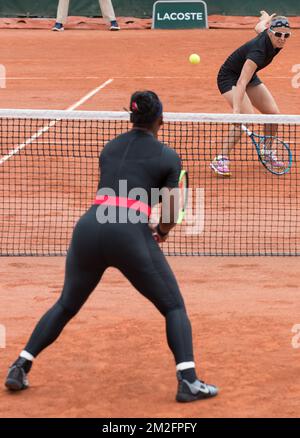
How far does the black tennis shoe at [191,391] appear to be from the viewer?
20.9 ft

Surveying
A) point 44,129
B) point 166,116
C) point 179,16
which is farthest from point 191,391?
point 179,16

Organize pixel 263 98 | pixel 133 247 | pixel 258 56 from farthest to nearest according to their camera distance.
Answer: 1. pixel 263 98
2. pixel 258 56
3. pixel 133 247

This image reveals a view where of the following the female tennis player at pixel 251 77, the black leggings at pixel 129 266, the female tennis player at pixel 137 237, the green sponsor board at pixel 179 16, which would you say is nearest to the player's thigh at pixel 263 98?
the female tennis player at pixel 251 77

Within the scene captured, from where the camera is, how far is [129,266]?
6.26 meters

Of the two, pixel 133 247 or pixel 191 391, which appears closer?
pixel 133 247

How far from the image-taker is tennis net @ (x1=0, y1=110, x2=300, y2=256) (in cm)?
1056

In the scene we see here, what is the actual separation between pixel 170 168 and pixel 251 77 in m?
6.97

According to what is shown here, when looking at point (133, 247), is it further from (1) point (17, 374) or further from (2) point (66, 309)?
(1) point (17, 374)

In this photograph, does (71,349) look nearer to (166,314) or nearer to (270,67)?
(166,314)

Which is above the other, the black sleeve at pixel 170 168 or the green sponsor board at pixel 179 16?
the green sponsor board at pixel 179 16

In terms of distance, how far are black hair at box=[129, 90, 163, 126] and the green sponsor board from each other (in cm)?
2061

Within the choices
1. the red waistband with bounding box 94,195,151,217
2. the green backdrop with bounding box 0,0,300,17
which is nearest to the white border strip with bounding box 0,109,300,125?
the red waistband with bounding box 94,195,151,217

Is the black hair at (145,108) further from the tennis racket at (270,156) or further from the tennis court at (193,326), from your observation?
the tennis racket at (270,156)

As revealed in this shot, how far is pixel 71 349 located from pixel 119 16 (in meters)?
21.3
